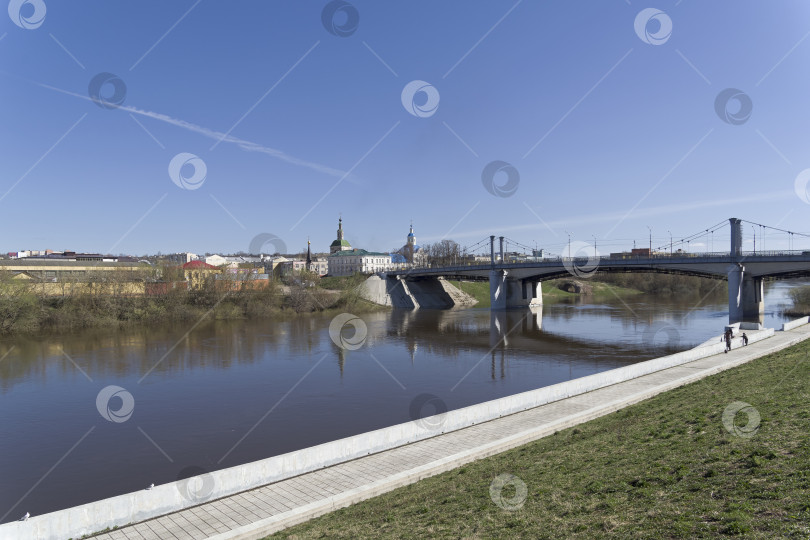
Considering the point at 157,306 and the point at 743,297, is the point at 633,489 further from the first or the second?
the point at 157,306

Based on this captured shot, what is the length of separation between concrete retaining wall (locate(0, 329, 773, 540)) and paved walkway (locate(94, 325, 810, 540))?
0.60ft

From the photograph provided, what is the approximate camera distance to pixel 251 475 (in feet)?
31.7

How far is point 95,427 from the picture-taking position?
16.5 meters

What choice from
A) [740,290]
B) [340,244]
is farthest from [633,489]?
[340,244]

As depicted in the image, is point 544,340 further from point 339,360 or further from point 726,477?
point 726,477

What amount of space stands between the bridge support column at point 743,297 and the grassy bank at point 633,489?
38.5m

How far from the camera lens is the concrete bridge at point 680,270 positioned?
44.7 metres

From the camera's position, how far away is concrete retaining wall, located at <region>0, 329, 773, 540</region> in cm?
779

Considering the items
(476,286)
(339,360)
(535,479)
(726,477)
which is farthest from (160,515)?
(476,286)

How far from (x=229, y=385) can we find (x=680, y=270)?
4674 cm

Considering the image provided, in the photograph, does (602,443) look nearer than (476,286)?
Yes

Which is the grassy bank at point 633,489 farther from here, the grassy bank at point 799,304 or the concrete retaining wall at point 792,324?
the grassy bank at point 799,304

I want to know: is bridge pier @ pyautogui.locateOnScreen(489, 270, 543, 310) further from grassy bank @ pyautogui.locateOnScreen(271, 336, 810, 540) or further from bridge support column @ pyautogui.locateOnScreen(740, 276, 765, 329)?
grassy bank @ pyautogui.locateOnScreen(271, 336, 810, 540)

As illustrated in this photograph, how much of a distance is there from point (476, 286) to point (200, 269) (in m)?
49.0
